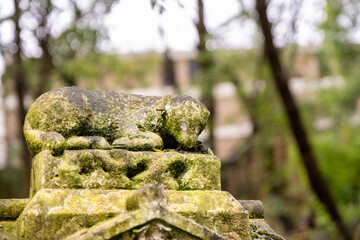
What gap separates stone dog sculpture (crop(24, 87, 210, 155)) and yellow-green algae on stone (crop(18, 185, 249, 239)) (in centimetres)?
51

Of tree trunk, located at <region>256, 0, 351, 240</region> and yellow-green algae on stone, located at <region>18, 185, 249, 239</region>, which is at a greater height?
tree trunk, located at <region>256, 0, 351, 240</region>

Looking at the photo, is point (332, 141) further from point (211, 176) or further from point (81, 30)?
point (211, 176)

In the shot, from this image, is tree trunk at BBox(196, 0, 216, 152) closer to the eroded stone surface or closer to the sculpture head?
the sculpture head

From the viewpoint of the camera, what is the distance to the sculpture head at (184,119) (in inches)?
174

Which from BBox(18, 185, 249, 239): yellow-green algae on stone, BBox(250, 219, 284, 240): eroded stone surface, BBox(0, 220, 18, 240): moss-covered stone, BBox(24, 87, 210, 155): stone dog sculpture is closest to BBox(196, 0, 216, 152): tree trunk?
BBox(24, 87, 210, 155): stone dog sculpture

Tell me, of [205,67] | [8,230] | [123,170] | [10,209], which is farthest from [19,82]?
[123,170]

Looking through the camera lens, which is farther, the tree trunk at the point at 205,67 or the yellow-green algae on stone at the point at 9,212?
the tree trunk at the point at 205,67

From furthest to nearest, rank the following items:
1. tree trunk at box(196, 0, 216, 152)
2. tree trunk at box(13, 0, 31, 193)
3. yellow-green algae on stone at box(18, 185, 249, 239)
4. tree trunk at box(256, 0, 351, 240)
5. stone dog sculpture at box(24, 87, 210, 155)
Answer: tree trunk at box(196, 0, 216, 152), tree trunk at box(13, 0, 31, 193), tree trunk at box(256, 0, 351, 240), stone dog sculpture at box(24, 87, 210, 155), yellow-green algae on stone at box(18, 185, 249, 239)

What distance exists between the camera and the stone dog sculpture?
4.20 m

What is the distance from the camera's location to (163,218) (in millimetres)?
3512

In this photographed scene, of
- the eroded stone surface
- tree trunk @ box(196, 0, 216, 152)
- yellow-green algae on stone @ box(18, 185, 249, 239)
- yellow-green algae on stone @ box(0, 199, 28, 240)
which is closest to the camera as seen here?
yellow-green algae on stone @ box(18, 185, 249, 239)

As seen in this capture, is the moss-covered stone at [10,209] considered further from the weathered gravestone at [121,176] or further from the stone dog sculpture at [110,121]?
the stone dog sculpture at [110,121]

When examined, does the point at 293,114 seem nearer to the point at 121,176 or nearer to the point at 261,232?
the point at 261,232

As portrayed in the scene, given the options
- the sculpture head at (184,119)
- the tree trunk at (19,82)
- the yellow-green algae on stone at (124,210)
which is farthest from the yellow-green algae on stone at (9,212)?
the tree trunk at (19,82)
